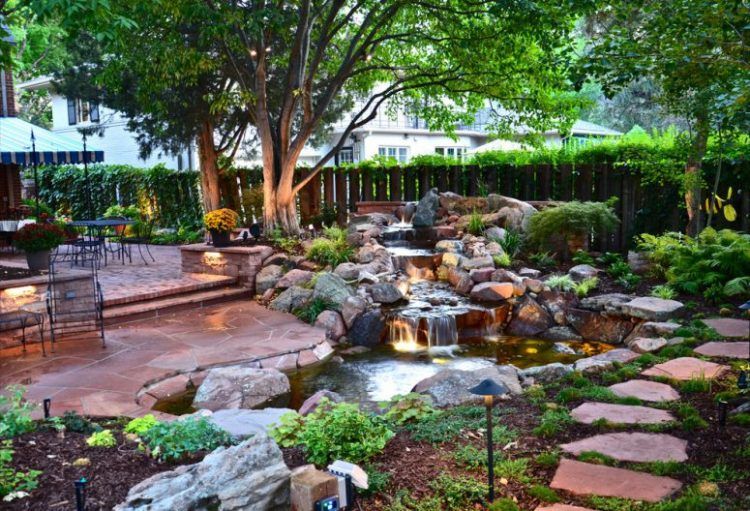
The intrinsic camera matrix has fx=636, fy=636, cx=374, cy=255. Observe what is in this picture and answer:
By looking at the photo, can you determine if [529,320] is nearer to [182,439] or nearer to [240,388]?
[240,388]

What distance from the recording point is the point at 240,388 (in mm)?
6094

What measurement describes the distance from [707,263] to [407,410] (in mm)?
5631

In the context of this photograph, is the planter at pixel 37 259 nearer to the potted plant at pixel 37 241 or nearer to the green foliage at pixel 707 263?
the potted plant at pixel 37 241

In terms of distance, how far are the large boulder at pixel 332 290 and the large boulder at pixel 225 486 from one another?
19.0 ft

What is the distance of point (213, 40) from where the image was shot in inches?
464

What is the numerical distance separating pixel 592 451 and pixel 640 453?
272 millimetres

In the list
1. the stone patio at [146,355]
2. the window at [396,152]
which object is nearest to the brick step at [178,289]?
the stone patio at [146,355]

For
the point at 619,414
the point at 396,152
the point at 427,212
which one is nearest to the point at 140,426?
the point at 619,414

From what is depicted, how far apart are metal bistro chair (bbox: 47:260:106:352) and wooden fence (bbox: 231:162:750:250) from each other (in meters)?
8.73

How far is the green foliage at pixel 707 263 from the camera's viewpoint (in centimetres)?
790

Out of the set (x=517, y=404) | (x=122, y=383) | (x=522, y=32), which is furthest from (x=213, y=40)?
(x=517, y=404)

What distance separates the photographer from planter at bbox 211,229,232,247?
1109 cm

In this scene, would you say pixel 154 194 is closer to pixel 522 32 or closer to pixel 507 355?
pixel 522 32

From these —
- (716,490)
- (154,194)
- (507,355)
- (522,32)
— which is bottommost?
(507,355)
